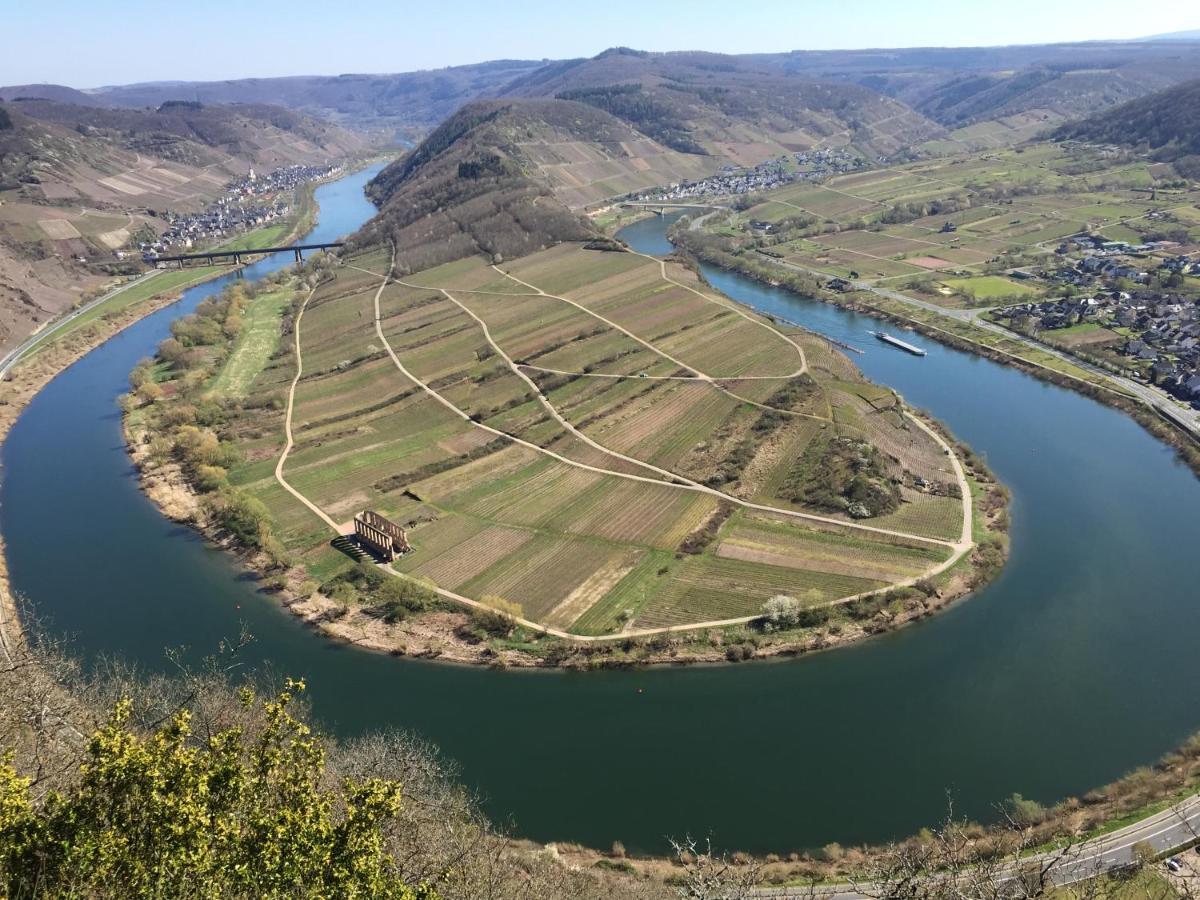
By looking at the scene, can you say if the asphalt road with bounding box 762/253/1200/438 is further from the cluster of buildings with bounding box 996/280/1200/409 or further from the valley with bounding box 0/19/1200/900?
the cluster of buildings with bounding box 996/280/1200/409

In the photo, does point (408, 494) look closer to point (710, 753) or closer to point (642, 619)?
point (642, 619)

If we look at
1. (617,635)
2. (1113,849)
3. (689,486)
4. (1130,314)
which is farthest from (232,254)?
(1113,849)

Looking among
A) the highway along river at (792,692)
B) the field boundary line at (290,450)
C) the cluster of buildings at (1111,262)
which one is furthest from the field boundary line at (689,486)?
the cluster of buildings at (1111,262)

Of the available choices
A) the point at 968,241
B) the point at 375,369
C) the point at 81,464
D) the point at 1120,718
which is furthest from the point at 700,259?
the point at 1120,718

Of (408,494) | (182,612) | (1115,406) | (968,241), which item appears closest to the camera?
(182,612)

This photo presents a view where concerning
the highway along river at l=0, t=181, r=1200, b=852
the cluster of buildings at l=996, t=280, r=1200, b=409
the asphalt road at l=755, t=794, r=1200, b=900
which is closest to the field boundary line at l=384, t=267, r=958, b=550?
the highway along river at l=0, t=181, r=1200, b=852
